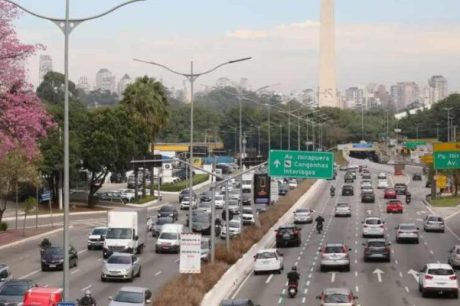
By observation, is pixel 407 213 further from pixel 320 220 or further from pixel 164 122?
pixel 164 122

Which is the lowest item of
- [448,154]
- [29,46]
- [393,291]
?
[393,291]

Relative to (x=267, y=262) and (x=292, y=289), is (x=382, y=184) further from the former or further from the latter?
(x=292, y=289)

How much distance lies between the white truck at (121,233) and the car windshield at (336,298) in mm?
22493

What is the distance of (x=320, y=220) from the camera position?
66.6 metres

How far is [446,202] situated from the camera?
93875 millimetres

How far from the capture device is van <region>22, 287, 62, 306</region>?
29688mm

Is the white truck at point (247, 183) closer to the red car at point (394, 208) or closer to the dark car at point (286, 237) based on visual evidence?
the red car at point (394, 208)

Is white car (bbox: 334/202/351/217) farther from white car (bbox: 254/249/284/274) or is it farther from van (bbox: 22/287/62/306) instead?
van (bbox: 22/287/62/306)

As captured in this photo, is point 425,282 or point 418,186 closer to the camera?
point 425,282

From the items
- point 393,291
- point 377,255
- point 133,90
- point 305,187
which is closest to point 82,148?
point 133,90

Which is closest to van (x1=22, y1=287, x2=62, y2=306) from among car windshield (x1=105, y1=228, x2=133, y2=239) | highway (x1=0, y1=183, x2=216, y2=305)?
highway (x1=0, y1=183, x2=216, y2=305)

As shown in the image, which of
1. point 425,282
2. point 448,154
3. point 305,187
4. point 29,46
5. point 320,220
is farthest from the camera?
point 305,187

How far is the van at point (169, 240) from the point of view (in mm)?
55562

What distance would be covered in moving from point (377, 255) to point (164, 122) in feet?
181
